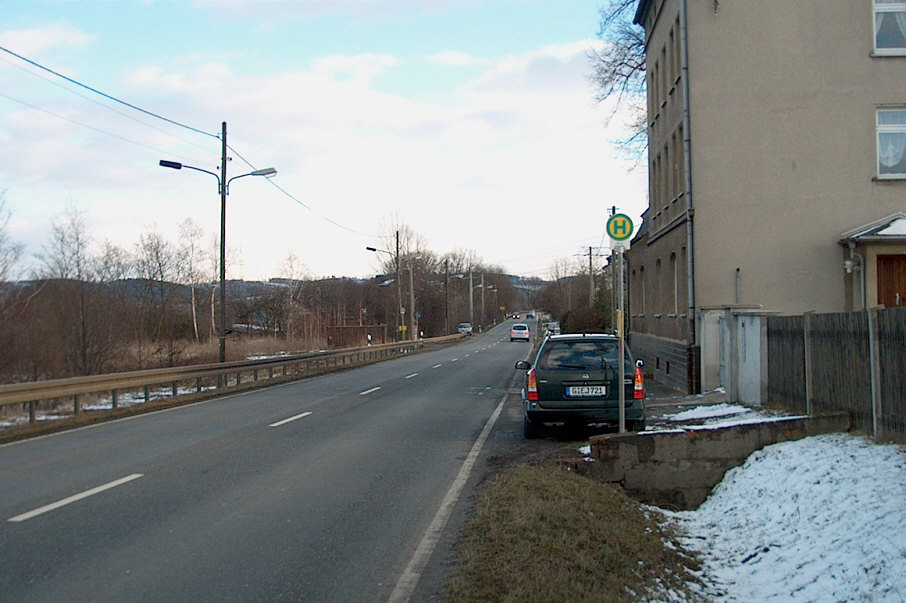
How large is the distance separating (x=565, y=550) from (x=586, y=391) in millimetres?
5752

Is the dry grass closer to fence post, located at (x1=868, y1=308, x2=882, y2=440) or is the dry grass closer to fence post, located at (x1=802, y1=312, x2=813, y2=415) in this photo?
fence post, located at (x1=868, y1=308, x2=882, y2=440)

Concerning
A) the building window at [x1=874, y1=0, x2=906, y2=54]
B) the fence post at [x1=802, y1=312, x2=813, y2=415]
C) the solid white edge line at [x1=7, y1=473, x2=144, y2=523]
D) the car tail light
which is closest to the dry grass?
the car tail light

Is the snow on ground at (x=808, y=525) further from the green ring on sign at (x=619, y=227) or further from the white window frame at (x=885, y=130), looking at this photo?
the white window frame at (x=885, y=130)

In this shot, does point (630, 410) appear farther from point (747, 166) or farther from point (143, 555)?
point (747, 166)

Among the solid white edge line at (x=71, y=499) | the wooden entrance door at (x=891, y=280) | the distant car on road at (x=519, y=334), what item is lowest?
the solid white edge line at (x=71, y=499)

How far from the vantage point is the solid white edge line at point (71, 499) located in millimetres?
6961

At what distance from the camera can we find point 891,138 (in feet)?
58.6

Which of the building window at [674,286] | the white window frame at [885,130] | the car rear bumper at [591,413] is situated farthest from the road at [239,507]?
the white window frame at [885,130]

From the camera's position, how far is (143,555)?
5.80 m

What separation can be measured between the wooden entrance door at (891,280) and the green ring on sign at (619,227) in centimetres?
1026

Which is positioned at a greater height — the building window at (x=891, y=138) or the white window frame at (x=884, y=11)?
the white window frame at (x=884, y=11)

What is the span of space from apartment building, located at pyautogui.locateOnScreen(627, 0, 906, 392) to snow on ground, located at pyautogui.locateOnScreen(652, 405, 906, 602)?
390 inches

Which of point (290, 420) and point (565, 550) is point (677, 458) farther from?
point (290, 420)

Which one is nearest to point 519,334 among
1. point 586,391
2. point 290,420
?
point 290,420
